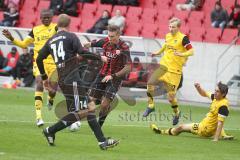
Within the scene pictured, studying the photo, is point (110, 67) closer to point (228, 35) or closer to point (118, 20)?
point (228, 35)

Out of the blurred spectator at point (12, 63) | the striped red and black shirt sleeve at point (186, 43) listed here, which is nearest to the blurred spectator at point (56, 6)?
the blurred spectator at point (12, 63)

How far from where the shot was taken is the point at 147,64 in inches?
1011

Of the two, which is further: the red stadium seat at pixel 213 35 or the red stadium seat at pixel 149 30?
the red stadium seat at pixel 149 30

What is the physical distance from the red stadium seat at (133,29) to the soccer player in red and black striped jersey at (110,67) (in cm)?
1264

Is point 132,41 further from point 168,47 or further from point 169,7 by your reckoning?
point 168,47

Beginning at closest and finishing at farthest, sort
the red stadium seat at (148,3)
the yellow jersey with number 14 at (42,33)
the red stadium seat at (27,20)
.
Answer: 1. the yellow jersey with number 14 at (42,33)
2. the red stadium seat at (148,3)
3. the red stadium seat at (27,20)

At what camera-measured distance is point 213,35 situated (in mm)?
26469

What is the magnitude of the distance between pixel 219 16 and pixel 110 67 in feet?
40.0

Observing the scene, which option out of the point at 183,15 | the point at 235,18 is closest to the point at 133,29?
the point at 183,15

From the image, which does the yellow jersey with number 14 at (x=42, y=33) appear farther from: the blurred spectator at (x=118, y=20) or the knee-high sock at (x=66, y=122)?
the blurred spectator at (x=118, y=20)

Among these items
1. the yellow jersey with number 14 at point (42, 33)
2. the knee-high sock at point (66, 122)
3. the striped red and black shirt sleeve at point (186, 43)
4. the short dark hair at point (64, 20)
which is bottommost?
the knee-high sock at point (66, 122)

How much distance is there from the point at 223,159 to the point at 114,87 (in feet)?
11.9

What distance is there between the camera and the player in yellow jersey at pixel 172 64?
17878 millimetres

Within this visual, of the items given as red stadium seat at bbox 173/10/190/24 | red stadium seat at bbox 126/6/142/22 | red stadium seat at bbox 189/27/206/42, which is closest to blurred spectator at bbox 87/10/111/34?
red stadium seat at bbox 126/6/142/22
